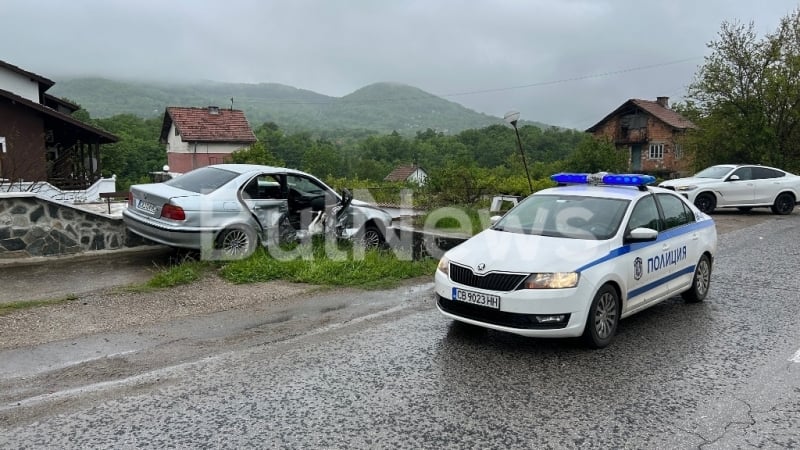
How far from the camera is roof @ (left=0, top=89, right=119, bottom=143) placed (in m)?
22.6

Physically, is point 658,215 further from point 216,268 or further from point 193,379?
point 216,268

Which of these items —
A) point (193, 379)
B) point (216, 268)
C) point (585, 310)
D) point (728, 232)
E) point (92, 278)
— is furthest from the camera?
point (728, 232)

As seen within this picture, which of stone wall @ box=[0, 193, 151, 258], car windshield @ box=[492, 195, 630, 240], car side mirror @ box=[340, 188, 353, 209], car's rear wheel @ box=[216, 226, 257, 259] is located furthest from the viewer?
car side mirror @ box=[340, 188, 353, 209]

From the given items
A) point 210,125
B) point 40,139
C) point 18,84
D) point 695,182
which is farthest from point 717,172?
point 210,125

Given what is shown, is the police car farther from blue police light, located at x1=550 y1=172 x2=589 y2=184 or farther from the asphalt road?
the asphalt road

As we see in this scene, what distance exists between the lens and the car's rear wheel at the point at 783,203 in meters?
18.5

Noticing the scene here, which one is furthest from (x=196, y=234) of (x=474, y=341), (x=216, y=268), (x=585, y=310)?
(x=585, y=310)

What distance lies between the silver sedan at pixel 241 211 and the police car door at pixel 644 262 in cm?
509

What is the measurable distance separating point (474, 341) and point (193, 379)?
2.62m

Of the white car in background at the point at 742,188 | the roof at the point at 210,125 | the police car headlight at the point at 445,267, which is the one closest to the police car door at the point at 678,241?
the police car headlight at the point at 445,267

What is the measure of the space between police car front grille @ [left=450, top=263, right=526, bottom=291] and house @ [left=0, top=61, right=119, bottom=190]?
18565mm

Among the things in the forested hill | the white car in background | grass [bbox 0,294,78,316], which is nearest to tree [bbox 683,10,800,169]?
the white car in background

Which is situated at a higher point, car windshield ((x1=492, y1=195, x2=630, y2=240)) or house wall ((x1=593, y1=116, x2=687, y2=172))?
house wall ((x1=593, y1=116, x2=687, y2=172))

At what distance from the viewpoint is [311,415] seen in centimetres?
421
